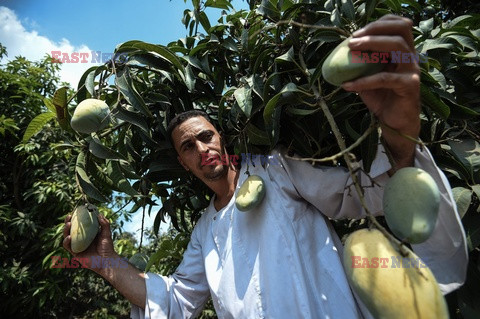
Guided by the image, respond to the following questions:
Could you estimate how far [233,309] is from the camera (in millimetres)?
Result: 1187

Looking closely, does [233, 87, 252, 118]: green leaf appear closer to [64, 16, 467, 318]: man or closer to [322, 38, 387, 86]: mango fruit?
[64, 16, 467, 318]: man

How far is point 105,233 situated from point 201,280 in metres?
0.46

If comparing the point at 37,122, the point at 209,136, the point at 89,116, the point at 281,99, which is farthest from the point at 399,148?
the point at 37,122

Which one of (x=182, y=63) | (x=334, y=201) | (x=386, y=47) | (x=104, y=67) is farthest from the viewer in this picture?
(x=182, y=63)

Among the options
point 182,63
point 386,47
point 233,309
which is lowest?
point 233,309

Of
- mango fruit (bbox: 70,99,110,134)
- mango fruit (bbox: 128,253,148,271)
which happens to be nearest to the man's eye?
mango fruit (bbox: 70,99,110,134)

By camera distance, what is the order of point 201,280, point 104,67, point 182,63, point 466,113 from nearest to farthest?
point 466,113
point 104,67
point 182,63
point 201,280

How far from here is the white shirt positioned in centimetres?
84

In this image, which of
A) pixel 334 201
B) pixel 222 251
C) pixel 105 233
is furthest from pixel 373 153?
pixel 105 233

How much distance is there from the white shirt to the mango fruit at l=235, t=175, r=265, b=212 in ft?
0.16

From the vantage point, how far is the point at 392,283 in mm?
640

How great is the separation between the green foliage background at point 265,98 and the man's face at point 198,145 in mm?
65

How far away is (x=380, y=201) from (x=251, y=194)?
0.40m

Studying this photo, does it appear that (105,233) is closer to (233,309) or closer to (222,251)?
(222,251)
